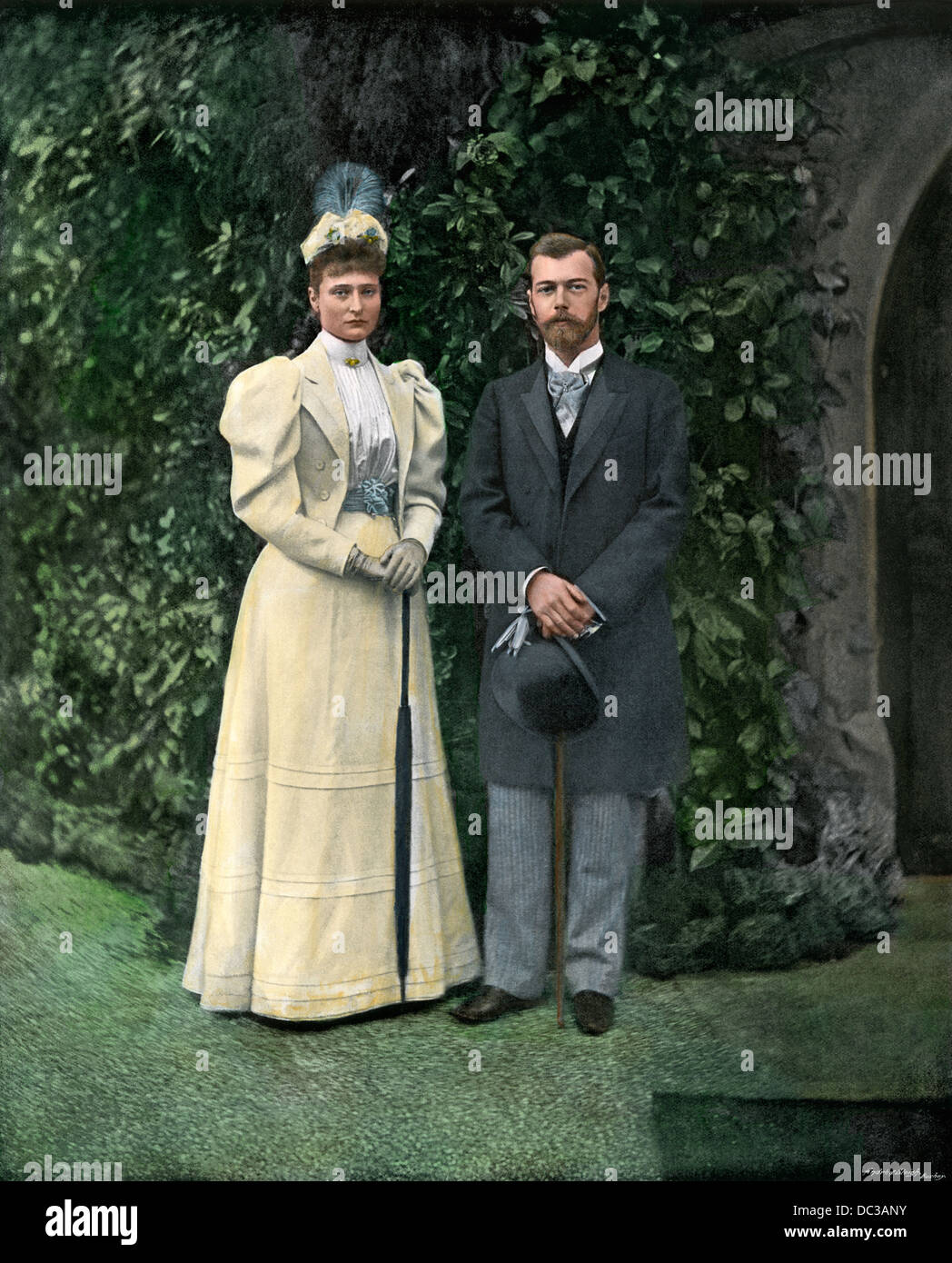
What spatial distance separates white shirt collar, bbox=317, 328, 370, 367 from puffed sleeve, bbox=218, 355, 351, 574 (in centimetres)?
14

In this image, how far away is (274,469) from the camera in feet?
19.2

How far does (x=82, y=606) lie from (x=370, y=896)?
1554 mm

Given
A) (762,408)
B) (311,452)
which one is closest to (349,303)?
(311,452)

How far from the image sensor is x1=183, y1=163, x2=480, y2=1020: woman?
586cm

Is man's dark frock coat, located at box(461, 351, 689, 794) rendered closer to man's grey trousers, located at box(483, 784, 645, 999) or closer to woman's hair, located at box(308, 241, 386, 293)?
man's grey trousers, located at box(483, 784, 645, 999)

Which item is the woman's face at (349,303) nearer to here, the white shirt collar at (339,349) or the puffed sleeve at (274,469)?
the white shirt collar at (339,349)

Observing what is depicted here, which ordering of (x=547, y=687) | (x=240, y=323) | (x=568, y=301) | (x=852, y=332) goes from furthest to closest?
1. (x=852, y=332)
2. (x=240, y=323)
3. (x=568, y=301)
4. (x=547, y=687)

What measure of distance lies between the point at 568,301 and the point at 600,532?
84cm

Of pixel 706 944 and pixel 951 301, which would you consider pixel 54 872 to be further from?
pixel 951 301

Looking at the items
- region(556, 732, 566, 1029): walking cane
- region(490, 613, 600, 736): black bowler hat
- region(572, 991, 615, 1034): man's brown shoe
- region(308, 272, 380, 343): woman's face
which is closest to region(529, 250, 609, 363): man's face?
region(308, 272, 380, 343): woman's face

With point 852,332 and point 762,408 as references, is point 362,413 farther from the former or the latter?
point 852,332

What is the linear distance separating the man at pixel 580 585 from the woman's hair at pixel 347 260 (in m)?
0.57

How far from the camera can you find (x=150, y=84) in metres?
6.11

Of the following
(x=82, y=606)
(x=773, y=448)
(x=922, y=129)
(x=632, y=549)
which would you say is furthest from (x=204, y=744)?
(x=922, y=129)
